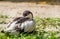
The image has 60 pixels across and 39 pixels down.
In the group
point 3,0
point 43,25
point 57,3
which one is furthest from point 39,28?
point 3,0

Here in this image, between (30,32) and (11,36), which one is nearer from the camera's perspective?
(11,36)

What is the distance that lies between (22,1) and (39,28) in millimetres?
8996

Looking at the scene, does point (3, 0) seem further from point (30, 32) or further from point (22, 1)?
point (30, 32)

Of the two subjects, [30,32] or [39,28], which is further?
[39,28]

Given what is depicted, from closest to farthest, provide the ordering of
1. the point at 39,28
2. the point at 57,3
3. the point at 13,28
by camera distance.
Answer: the point at 13,28
the point at 39,28
the point at 57,3

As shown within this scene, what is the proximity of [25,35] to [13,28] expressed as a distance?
28 cm

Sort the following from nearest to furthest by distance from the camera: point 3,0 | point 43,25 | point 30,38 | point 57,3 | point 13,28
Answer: point 30,38 < point 13,28 < point 43,25 < point 57,3 < point 3,0

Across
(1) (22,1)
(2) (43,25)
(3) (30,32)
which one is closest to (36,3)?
(1) (22,1)

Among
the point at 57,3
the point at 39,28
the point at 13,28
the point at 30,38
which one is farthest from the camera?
the point at 57,3

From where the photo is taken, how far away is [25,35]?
6457 millimetres

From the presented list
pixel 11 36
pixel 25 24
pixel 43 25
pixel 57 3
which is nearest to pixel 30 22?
pixel 25 24

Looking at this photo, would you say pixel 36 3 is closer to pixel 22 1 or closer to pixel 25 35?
pixel 22 1

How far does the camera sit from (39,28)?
25.2ft

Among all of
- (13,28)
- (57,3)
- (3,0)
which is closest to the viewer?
(13,28)
